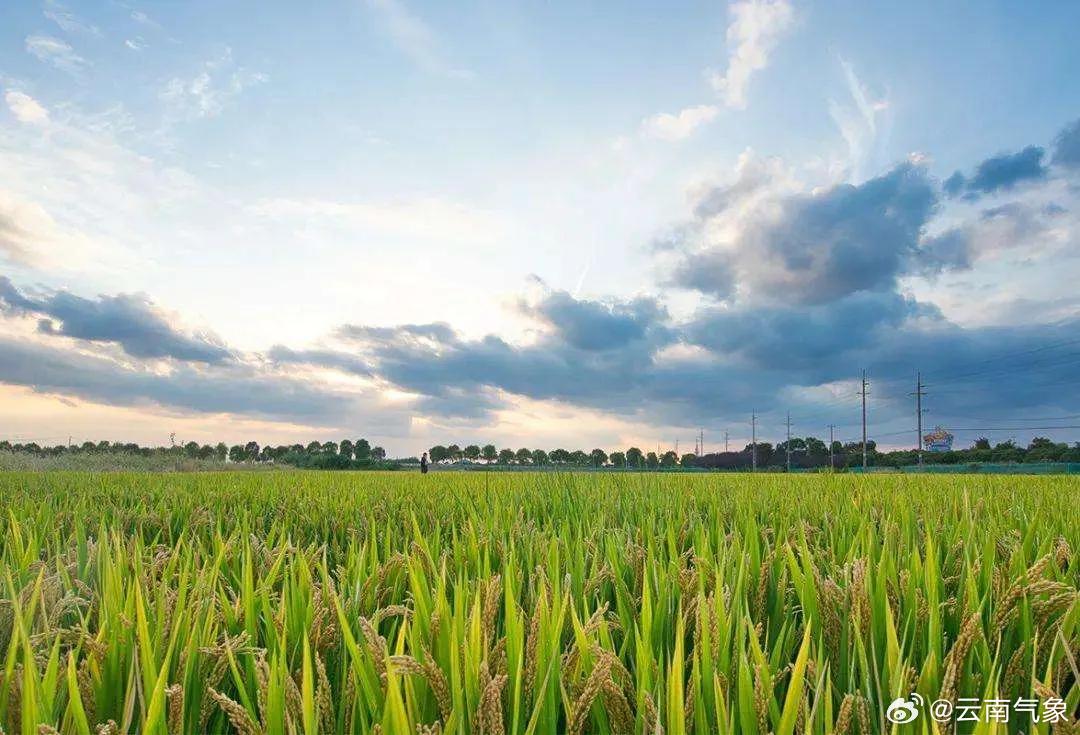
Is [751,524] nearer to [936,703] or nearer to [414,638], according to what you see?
[936,703]

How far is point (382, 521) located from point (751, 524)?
3101 mm

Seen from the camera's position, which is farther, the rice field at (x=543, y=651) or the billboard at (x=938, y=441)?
the billboard at (x=938, y=441)

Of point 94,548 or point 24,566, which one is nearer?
point 24,566

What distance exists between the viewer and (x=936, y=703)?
1319 mm

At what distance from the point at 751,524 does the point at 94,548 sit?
10.1ft

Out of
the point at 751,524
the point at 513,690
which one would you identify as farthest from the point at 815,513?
the point at 513,690

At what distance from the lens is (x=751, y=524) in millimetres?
3207

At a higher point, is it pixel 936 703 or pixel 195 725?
pixel 936 703

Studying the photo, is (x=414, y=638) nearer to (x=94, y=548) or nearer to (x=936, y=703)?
(x=936, y=703)

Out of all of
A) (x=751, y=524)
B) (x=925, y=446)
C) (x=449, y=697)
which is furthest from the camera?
(x=925, y=446)

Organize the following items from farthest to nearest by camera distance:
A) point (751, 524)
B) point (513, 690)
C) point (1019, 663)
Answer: point (751, 524)
point (1019, 663)
point (513, 690)

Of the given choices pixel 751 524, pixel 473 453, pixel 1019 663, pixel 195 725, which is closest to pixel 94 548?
pixel 195 725

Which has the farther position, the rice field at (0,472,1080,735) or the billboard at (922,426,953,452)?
the billboard at (922,426,953,452)

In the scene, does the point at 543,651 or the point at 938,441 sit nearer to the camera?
the point at 543,651
